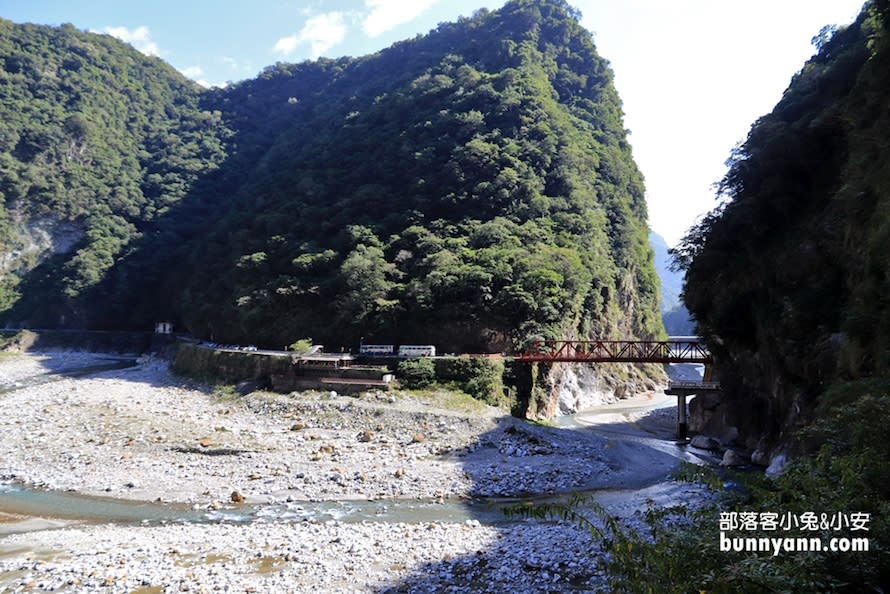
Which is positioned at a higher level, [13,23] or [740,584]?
[13,23]

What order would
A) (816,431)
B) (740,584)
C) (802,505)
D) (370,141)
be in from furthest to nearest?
(370,141) → (816,431) → (802,505) → (740,584)

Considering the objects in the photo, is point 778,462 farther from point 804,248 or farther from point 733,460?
point 804,248

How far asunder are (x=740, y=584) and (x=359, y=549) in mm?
12510

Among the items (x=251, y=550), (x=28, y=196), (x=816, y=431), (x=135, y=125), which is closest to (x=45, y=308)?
(x=28, y=196)

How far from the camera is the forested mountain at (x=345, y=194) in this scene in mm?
45219

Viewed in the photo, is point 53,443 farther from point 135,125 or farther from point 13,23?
point 13,23

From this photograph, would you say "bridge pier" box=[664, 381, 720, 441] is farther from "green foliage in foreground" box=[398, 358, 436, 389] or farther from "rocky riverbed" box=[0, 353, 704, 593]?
"green foliage in foreground" box=[398, 358, 436, 389]

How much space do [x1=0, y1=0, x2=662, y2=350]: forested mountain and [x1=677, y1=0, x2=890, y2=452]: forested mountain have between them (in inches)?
535

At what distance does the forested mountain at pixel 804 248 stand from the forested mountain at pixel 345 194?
13599 mm

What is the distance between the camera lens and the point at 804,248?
2528 cm

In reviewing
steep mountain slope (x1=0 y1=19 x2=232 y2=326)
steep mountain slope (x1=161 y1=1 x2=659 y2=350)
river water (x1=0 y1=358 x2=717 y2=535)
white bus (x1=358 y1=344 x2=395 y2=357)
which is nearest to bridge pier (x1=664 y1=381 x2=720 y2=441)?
steep mountain slope (x1=161 y1=1 x2=659 y2=350)

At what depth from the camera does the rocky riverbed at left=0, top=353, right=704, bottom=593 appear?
13.6 metres

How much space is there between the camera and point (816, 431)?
11.1 m

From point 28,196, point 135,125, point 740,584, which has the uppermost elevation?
point 135,125
